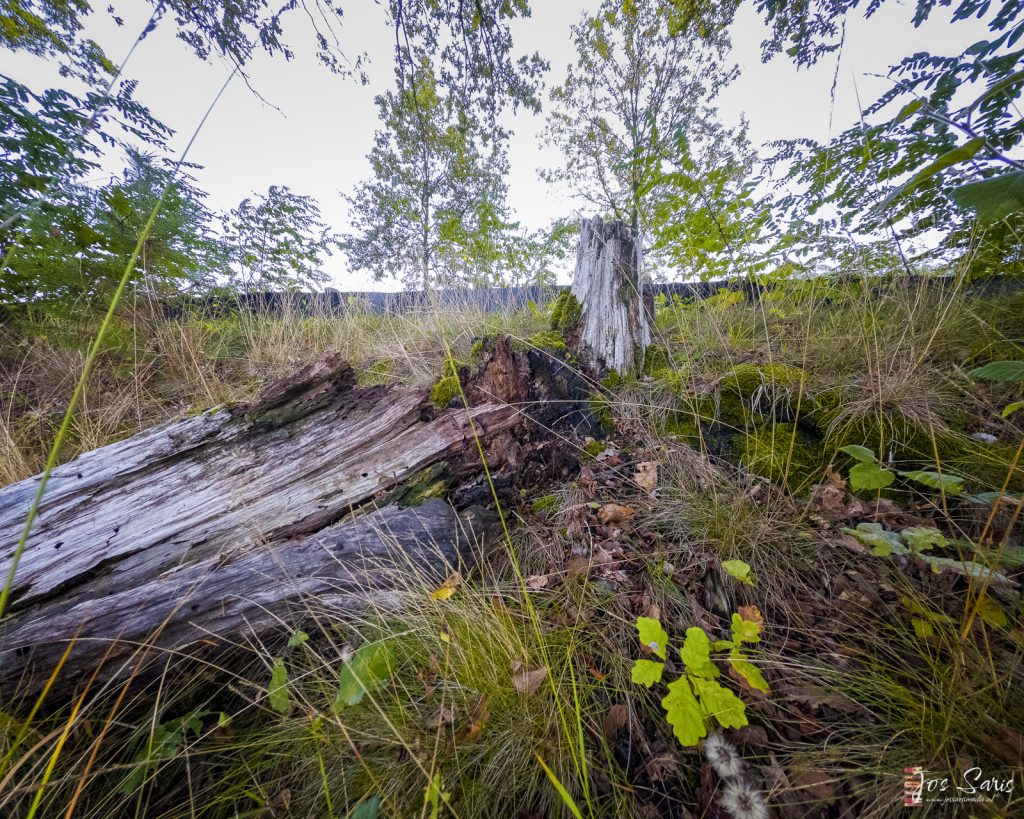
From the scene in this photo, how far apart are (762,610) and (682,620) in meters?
0.25

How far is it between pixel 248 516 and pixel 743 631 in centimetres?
179

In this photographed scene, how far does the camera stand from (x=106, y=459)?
1547 mm

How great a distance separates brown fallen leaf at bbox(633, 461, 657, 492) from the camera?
159 centimetres

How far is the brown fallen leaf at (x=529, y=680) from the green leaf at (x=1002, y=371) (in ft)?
4.71

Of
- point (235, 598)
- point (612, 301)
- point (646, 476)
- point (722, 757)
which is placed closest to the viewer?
point (722, 757)

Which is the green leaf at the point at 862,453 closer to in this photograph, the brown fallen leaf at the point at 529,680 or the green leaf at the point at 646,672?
the green leaf at the point at 646,672

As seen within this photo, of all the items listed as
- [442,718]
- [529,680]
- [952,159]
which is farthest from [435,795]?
[952,159]

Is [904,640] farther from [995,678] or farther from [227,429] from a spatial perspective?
[227,429]

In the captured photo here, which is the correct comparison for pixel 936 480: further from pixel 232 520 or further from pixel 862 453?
pixel 232 520

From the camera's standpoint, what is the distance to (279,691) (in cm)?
101

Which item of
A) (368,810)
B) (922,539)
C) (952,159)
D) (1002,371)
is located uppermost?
(952,159)

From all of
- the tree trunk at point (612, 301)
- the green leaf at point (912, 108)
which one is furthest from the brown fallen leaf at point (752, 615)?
the tree trunk at point (612, 301)

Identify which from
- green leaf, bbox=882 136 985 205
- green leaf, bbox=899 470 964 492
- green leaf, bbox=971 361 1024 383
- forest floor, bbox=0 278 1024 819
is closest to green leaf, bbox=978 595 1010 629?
forest floor, bbox=0 278 1024 819
